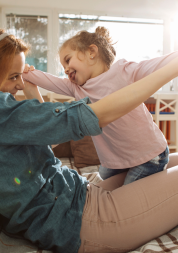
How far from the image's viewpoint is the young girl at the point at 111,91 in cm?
99

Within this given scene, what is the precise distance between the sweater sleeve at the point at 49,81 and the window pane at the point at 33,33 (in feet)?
9.81

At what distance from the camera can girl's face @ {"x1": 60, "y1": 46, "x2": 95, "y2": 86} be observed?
105 cm

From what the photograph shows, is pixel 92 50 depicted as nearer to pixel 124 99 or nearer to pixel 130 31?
pixel 124 99

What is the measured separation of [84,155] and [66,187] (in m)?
1.25

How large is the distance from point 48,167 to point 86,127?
0.76ft

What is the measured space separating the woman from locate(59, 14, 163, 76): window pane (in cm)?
348

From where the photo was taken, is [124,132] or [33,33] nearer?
[124,132]

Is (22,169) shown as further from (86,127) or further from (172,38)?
(172,38)

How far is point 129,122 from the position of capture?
1.00 meters

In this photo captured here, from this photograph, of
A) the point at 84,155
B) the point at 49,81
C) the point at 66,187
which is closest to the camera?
the point at 66,187

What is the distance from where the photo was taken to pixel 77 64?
3.44ft

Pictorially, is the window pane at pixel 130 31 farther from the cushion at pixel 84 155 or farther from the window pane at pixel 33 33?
the cushion at pixel 84 155

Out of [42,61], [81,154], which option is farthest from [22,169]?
[42,61]

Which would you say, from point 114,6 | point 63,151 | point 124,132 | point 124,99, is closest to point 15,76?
point 124,99
